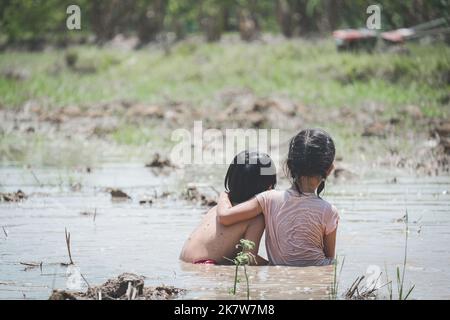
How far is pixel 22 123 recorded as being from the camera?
53.4ft

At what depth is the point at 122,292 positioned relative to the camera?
5164mm

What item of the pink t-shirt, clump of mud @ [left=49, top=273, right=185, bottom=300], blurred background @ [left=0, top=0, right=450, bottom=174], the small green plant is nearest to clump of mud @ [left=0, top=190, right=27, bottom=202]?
blurred background @ [left=0, top=0, right=450, bottom=174]

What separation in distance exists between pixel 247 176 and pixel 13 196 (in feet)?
11.6

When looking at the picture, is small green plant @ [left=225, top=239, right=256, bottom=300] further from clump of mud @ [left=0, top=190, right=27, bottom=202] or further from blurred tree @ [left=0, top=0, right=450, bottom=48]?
blurred tree @ [left=0, top=0, right=450, bottom=48]

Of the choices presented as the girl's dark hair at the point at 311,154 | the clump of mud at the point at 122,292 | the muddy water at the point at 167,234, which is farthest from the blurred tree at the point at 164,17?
the clump of mud at the point at 122,292

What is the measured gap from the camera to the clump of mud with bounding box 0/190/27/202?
9.03 metres

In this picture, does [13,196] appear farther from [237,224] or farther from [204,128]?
[204,128]

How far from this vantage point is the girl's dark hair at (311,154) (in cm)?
588

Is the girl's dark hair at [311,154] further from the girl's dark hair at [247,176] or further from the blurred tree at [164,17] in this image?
the blurred tree at [164,17]

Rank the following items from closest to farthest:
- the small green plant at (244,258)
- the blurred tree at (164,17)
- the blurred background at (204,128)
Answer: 1. the small green plant at (244,258)
2. the blurred background at (204,128)
3. the blurred tree at (164,17)

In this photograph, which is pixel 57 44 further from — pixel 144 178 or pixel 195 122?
pixel 144 178

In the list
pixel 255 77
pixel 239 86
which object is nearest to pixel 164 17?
pixel 255 77

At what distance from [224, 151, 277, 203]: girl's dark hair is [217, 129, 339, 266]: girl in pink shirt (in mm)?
100

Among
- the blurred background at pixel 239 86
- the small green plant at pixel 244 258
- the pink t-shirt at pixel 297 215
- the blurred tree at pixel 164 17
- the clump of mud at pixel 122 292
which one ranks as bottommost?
the clump of mud at pixel 122 292
